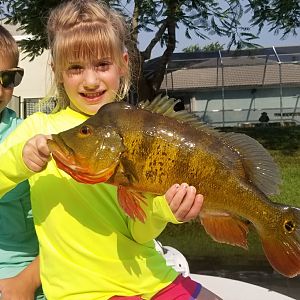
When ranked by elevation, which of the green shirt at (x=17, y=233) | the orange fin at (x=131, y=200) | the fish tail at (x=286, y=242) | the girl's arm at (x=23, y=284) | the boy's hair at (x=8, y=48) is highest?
the boy's hair at (x=8, y=48)

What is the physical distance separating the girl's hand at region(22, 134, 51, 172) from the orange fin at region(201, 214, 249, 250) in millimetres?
645

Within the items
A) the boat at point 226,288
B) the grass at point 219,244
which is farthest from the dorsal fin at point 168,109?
→ the grass at point 219,244

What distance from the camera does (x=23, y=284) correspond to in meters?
2.71

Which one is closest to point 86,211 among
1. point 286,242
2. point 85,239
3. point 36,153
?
point 85,239

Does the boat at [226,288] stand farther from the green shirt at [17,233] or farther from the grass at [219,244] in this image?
the green shirt at [17,233]

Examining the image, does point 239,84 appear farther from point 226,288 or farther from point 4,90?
point 4,90

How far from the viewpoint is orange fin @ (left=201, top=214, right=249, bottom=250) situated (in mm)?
2160

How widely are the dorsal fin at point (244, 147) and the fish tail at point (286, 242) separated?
13 centimetres

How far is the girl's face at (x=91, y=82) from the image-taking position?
2.55 meters

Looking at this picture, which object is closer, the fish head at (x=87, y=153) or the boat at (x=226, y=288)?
the fish head at (x=87, y=153)

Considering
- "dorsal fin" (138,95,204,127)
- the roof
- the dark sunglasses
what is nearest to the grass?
the dark sunglasses

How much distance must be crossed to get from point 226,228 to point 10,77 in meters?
1.44

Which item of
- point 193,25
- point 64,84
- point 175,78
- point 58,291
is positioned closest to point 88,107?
point 64,84

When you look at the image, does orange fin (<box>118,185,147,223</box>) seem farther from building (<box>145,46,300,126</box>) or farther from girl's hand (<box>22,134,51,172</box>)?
building (<box>145,46,300,126</box>)
